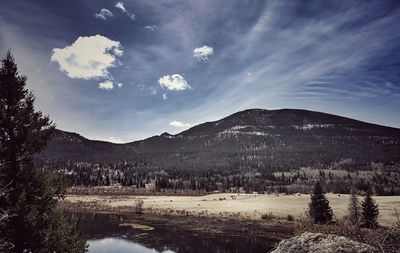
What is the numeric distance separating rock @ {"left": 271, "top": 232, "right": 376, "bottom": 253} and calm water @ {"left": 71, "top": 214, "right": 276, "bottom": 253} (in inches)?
1434

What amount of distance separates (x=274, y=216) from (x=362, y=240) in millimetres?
71067

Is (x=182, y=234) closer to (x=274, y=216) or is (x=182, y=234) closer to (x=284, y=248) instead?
(x=274, y=216)

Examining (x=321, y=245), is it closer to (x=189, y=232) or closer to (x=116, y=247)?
(x=116, y=247)

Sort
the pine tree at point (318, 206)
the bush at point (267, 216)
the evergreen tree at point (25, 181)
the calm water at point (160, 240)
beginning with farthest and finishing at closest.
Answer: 1. the bush at point (267, 216)
2. the pine tree at point (318, 206)
3. the calm water at point (160, 240)
4. the evergreen tree at point (25, 181)

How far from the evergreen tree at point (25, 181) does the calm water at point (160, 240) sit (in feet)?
99.0

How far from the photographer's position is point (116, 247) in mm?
47812

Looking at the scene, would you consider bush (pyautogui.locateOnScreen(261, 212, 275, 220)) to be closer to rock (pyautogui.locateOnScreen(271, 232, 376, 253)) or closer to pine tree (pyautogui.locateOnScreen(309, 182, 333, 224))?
pine tree (pyautogui.locateOnScreen(309, 182, 333, 224))

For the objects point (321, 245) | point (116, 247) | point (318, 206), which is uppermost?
point (321, 245)

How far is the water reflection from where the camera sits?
45875 millimetres

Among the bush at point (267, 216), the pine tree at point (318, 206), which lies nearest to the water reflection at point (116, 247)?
the pine tree at point (318, 206)

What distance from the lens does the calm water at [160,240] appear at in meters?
46.1

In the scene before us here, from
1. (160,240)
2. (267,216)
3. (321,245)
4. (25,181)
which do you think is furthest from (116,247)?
(321,245)

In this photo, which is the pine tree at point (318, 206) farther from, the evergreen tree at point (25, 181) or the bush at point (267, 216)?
the evergreen tree at point (25, 181)

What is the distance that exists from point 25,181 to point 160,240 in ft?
134
